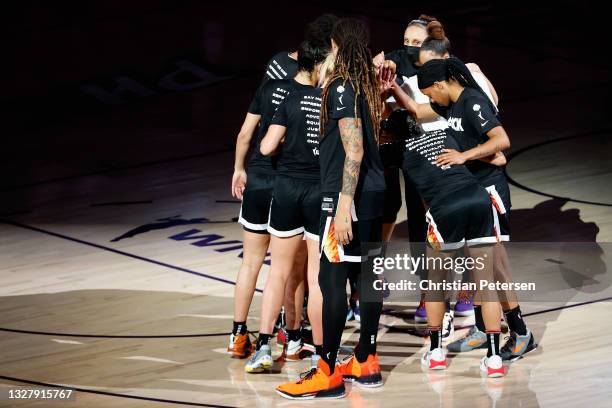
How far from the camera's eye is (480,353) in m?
7.57

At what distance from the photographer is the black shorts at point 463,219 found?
718cm

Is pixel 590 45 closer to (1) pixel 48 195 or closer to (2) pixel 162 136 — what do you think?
(2) pixel 162 136

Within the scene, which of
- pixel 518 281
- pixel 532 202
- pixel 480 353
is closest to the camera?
pixel 480 353

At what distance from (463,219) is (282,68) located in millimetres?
1344

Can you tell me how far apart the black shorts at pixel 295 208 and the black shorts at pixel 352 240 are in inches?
7.9

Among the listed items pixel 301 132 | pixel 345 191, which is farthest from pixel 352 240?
pixel 301 132

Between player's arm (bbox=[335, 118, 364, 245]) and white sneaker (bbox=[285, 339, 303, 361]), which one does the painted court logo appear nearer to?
white sneaker (bbox=[285, 339, 303, 361])

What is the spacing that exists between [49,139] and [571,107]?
506cm

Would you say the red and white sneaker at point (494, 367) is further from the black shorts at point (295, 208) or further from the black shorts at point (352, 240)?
the black shorts at point (295, 208)

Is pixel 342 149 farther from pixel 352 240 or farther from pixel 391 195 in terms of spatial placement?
pixel 391 195

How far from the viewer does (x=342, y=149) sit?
673cm

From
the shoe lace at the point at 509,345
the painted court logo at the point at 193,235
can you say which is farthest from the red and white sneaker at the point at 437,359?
the painted court logo at the point at 193,235

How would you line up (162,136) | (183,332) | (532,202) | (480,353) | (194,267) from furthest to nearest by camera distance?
(162,136) < (532,202) < (194,267) < (183,332) < (480,353)

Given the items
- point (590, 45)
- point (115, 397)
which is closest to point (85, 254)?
point (115, 397)
